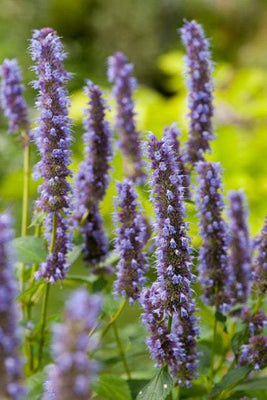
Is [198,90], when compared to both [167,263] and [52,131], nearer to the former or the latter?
[52,131]

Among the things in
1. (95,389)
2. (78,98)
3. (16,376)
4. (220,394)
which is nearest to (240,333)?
(220,394)

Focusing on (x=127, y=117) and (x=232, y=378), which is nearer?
(x=232, y=378)

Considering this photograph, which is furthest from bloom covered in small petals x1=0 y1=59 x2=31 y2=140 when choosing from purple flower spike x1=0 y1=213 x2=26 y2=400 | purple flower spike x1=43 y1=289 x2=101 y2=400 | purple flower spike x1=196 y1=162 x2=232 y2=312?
purple flower spike x1=43 y1=289 x2=101 y2=400

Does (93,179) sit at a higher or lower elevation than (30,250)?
higher

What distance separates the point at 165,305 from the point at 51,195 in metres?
0.38

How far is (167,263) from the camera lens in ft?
3.99

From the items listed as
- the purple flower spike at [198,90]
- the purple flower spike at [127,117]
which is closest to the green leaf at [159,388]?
the purple flower spike at [198,90]

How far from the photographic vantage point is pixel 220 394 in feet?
5.03

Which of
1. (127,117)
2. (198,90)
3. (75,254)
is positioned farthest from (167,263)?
(127,117)

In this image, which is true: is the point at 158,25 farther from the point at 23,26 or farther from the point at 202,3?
the point at 23,26

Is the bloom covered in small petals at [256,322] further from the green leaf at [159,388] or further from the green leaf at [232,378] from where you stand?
the green leaf at [159,388]

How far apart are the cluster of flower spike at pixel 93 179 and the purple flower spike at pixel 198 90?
254mm

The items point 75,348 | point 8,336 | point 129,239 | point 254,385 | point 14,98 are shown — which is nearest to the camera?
point 75,348

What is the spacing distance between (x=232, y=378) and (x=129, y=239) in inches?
15.7
